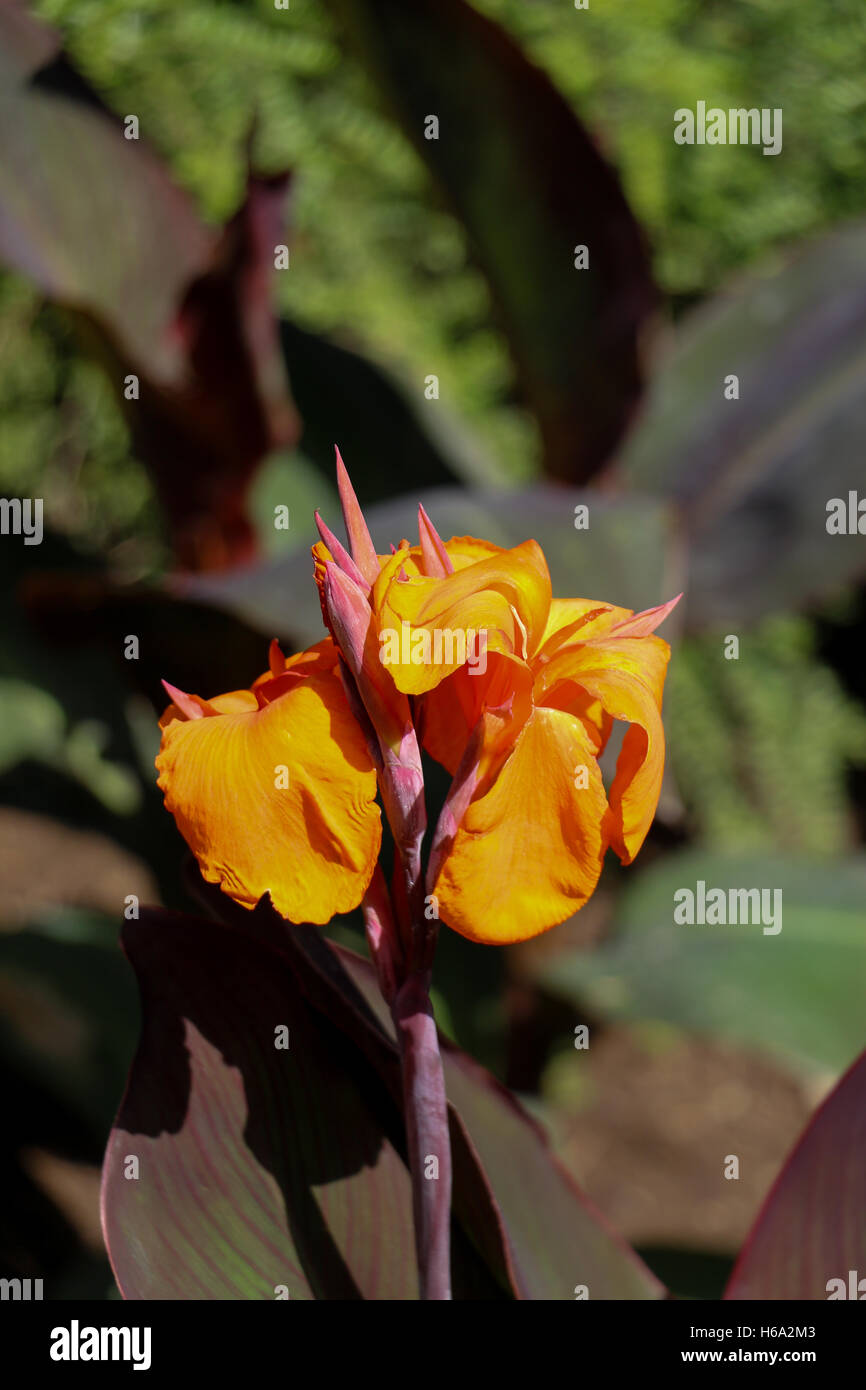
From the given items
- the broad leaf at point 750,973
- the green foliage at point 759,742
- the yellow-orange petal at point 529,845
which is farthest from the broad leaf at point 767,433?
the yellow-orange petal at point 529,845

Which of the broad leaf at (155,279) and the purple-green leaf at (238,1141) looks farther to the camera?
the broad leaf at (155,279)

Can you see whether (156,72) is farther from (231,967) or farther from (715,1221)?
(715,1221)

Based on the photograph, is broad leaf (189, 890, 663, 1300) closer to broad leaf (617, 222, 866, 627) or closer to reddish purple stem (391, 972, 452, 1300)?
reddish purple stem (391, 972, 452, 1300)

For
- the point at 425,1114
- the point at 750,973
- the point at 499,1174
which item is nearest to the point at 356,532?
the point at 425,1114

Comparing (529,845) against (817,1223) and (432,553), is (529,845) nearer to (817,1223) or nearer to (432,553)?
(432,553)

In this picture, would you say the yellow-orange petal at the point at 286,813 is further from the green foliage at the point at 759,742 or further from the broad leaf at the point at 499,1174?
the green foliage at the point at 759,742
